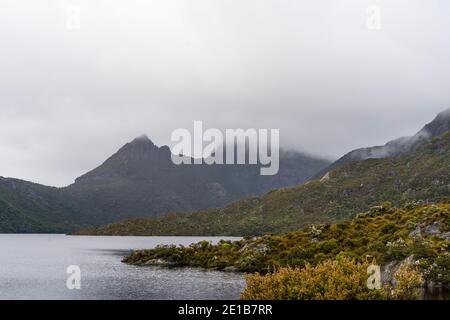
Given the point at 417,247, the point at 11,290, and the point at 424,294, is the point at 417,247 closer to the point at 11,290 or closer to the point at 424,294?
the point at 424,294

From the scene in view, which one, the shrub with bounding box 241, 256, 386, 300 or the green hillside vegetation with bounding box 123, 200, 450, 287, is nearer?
the shrub with bounding box 241, 256, 386, 300

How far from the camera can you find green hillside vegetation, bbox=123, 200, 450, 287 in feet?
221

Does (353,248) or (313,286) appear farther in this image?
(353,248)

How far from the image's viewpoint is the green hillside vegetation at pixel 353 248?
67513 millimetres

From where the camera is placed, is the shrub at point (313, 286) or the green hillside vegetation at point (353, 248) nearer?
the shrub at point (313, 286)

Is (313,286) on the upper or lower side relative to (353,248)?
upper

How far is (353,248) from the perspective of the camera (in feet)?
274

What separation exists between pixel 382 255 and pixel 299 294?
173 feet

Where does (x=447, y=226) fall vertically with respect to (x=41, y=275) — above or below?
above
